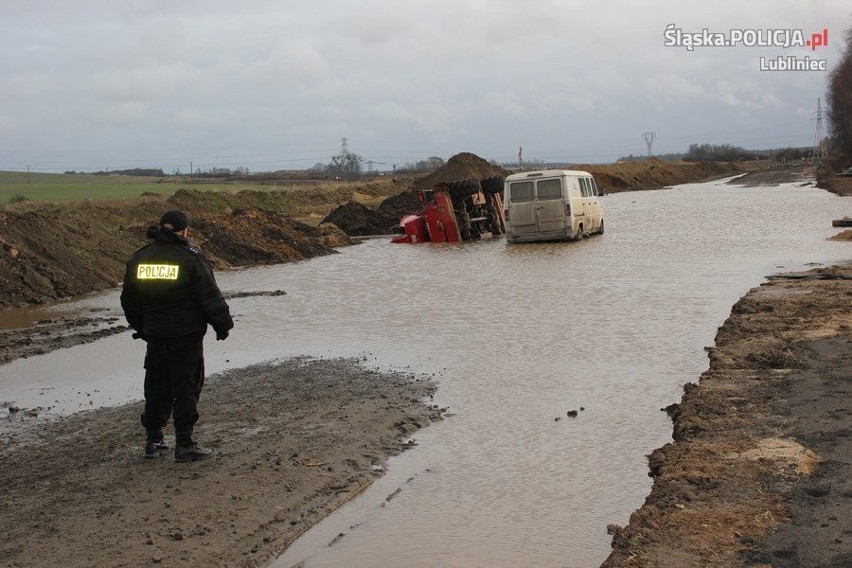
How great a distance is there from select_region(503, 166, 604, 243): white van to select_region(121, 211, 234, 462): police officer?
21535mm

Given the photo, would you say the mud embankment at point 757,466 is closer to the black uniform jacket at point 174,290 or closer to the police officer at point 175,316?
the police officer at point 175,316

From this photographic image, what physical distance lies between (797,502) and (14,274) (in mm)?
18197

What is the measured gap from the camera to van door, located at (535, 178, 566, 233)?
28.9 metres

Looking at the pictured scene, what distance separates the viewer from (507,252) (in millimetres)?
27453

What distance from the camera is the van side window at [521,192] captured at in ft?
94.2

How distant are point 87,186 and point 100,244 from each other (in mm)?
57038

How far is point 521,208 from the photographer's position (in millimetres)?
29125

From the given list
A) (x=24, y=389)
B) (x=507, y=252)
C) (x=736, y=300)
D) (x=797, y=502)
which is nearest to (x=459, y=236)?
(x=507, y=252)

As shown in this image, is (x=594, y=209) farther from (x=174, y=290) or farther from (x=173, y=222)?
(x=174, y=290)

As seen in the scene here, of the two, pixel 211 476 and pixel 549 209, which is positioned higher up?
pixel 549 209

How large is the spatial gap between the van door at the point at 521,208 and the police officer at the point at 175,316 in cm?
2181

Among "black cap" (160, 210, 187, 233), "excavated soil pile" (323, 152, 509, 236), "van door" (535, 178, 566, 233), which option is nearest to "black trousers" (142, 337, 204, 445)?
"black cap" (160, 210, 187, 233)

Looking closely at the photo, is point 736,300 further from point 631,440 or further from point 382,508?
point 382,508

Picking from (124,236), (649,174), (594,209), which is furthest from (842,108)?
(124,236)
